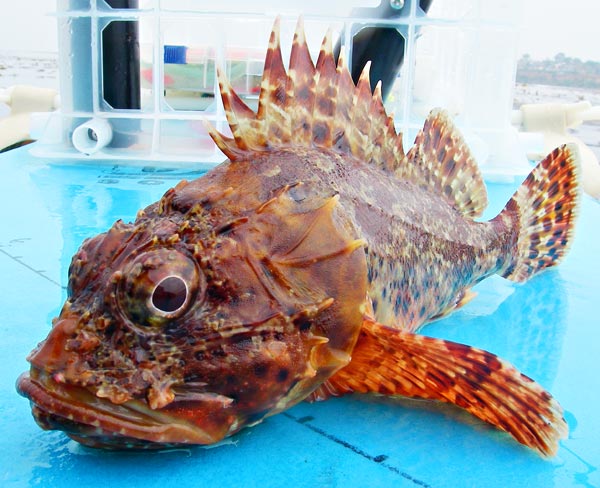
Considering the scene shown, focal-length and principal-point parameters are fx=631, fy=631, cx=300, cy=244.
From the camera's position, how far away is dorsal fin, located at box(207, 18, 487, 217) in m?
2.01

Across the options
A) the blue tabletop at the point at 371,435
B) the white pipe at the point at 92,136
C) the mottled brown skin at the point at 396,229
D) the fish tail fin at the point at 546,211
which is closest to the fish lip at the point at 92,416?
the blue tabletop at the point at 371,435

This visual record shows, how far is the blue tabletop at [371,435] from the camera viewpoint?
168 centimetres

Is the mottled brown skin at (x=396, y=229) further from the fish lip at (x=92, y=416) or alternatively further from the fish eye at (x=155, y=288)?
the fish lip at (x=92, y=416)

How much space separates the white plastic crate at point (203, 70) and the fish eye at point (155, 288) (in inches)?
143

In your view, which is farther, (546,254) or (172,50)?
(172,50)

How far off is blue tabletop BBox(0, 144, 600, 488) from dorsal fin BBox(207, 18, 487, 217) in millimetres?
798

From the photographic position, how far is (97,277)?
5.37ft

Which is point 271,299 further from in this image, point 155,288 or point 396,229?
point 396,229

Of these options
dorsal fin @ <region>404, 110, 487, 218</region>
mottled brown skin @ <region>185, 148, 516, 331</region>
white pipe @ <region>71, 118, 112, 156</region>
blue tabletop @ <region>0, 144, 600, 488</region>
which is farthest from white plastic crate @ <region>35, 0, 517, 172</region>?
mottled brown skin @ <region>185, 148, 516, 331</region>

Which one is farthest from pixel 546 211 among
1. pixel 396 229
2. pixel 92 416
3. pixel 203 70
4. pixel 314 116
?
pixel 203 70

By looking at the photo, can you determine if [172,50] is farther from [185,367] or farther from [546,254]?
[185,367]

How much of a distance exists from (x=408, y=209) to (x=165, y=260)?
43.7 inches

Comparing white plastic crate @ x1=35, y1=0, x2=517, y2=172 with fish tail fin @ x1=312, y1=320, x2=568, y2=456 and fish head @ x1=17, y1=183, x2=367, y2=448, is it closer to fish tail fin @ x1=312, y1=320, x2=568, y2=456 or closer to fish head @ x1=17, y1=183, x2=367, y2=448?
fish head @ x1=17, y1=183, x2=367, y2=448

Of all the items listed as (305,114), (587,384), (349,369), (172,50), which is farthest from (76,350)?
(172,50)
